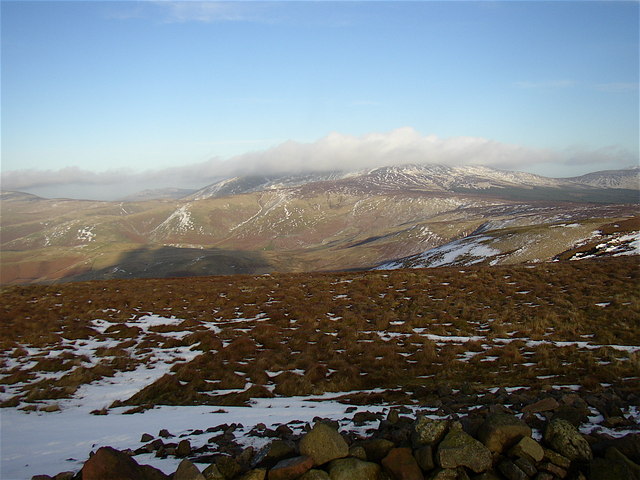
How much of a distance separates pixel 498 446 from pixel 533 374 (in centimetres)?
803

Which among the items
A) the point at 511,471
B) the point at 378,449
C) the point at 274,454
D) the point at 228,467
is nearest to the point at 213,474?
the point at 228,467

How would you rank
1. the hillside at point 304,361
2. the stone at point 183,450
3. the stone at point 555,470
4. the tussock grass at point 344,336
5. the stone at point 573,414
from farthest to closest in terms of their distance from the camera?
the tussock grass at point 344,336
the hillside at point 304,361
the stone at point 183,450
the stone at point 573,414
the stone at point 555,470

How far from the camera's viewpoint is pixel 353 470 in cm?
563

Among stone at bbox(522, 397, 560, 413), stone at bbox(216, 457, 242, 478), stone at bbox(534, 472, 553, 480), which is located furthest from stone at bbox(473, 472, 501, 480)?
stone at bbox(216, 457, 242, 478)

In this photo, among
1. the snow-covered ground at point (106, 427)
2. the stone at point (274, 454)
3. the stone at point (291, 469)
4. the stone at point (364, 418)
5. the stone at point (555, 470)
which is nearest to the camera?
the stone at point (555, 470)

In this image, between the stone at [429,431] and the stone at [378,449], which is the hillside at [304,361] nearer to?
the stone at [378,449]

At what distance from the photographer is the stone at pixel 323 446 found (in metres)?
5.97

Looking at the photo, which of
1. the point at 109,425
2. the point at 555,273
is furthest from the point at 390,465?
the point at 555,273

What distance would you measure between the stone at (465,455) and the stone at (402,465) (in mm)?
378

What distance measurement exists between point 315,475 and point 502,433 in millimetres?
2998

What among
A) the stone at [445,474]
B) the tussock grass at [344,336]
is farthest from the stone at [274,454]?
the tussock grass at [344,336]

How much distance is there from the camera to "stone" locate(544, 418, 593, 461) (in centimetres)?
569

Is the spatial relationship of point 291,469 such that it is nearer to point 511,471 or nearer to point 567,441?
point 511,471

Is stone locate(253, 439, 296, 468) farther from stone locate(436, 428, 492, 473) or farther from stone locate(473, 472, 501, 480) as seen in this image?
stone locate(473, 472, 501, 480)
